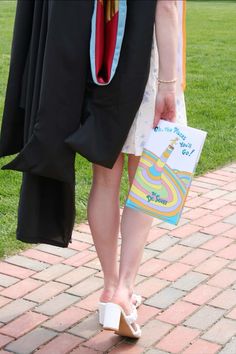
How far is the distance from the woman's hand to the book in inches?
1.2

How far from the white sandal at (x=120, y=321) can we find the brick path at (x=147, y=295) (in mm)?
48

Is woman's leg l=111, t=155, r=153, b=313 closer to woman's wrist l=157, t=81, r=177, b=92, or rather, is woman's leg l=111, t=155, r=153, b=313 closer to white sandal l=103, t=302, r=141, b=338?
white sandal l=103, t=302, r=141, b=338

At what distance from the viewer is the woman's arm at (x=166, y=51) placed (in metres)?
2.99

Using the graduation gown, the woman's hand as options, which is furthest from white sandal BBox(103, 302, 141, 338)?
the woman's hand

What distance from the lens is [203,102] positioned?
8.05m

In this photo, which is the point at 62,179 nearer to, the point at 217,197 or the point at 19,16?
the point at 19,16

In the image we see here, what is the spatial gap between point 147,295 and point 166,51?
1.28 m

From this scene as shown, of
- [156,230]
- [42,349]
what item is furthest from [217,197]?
[42,349]

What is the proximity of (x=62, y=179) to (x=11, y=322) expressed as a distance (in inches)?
29.8

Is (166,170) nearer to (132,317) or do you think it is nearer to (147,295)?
(132,317)

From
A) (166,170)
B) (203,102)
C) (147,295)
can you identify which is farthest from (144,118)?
(203,102)

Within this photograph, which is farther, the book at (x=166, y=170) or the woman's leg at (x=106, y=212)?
the woman's leg at (x=106, y=212)

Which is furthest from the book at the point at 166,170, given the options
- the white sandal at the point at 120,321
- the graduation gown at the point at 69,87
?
the white sandal at the point at 120,321

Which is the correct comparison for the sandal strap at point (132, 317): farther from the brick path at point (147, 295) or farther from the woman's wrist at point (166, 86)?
the woman's wrist at point (166, 86)
